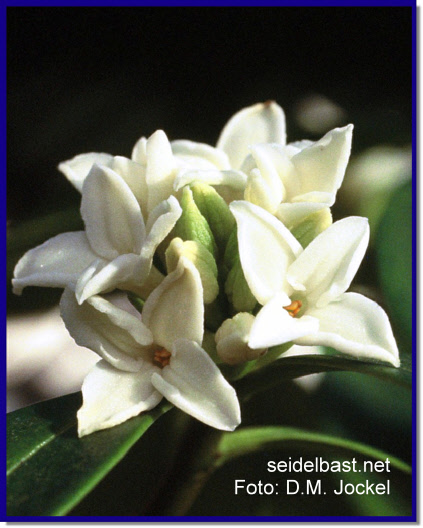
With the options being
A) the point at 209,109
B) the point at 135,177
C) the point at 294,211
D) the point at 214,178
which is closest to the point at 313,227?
the point at 294,211

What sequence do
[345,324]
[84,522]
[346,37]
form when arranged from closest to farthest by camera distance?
[345,324], [84,522], [346,37]

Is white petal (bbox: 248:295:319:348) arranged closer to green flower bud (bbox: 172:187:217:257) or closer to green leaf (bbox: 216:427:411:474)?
green flower bud (bbox: 172:187:217:257)

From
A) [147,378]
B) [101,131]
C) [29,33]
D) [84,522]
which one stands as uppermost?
[29,33]

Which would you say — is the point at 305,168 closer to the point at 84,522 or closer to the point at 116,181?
the point at 116,181

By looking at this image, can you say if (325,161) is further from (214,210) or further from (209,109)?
(209,109)

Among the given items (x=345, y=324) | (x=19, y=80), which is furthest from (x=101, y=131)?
(x=345, y=324)

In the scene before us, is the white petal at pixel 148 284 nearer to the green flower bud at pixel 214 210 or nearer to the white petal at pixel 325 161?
the green flower bud at pixel 214 210
